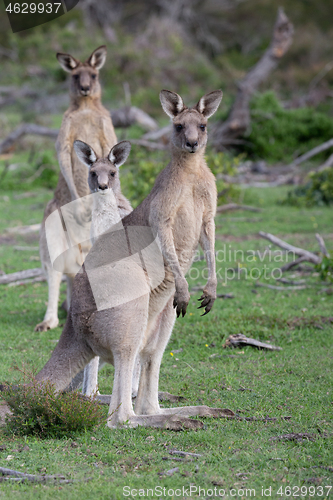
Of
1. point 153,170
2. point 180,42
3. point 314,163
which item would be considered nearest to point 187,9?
point 180,42

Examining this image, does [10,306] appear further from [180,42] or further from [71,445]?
[180,42]

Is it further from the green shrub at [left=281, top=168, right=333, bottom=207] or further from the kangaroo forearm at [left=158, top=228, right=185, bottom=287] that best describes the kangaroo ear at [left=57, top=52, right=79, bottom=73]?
the green shrub at [left=281, top=168, right=333, bottom=207]

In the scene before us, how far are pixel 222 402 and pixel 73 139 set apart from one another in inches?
121

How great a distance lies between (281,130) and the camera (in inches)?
537

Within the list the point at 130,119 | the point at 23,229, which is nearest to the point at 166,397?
the point at 23,229

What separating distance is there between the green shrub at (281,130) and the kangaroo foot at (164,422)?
10856mm

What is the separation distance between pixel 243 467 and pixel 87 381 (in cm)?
126

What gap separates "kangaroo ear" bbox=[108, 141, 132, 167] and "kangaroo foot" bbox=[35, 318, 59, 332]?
182cm

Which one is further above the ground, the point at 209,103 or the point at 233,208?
the point at 209,103

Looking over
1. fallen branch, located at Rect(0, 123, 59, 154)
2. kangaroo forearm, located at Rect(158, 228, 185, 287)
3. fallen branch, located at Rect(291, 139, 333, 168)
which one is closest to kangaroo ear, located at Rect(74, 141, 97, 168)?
kangaroo forearm, located at Rect(158, 228, 185, 287)

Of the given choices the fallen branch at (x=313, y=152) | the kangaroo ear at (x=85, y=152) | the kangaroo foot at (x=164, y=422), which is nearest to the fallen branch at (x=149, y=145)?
the fallen branch at (x=313, y=152)

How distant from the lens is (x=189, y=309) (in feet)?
18.9

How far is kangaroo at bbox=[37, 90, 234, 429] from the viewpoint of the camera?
10.9ft

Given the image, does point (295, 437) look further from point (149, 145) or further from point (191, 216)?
point (149, 145)
